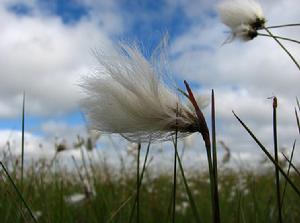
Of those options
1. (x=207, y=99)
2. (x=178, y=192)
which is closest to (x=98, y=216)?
(x=207, y=99)

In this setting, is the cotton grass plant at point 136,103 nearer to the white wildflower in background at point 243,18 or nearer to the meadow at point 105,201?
the meadow at point 105,201

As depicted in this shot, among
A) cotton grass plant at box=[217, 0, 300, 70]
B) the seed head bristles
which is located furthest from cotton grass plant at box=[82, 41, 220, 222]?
cotton grass plant at box=[217, 0, 300, 70]

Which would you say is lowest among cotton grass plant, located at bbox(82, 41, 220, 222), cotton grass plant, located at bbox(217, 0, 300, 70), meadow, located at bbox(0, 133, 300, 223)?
meadow, located at bbox(0, 133, 300, 223)

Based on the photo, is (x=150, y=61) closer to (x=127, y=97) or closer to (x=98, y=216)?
(x=127, y=97)

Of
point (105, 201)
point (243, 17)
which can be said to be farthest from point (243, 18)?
point (105, 201)

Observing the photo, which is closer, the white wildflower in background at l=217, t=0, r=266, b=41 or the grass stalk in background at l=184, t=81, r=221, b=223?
the grass stalk in background at l=184, t=81, r=221, b=223

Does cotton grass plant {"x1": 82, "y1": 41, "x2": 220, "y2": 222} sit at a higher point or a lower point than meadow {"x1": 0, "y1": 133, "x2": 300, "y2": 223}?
higher

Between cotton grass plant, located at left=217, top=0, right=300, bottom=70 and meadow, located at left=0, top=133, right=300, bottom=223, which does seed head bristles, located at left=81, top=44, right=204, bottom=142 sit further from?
cotton grass plant, located at left=217, top=0, right=300, bottom=70
